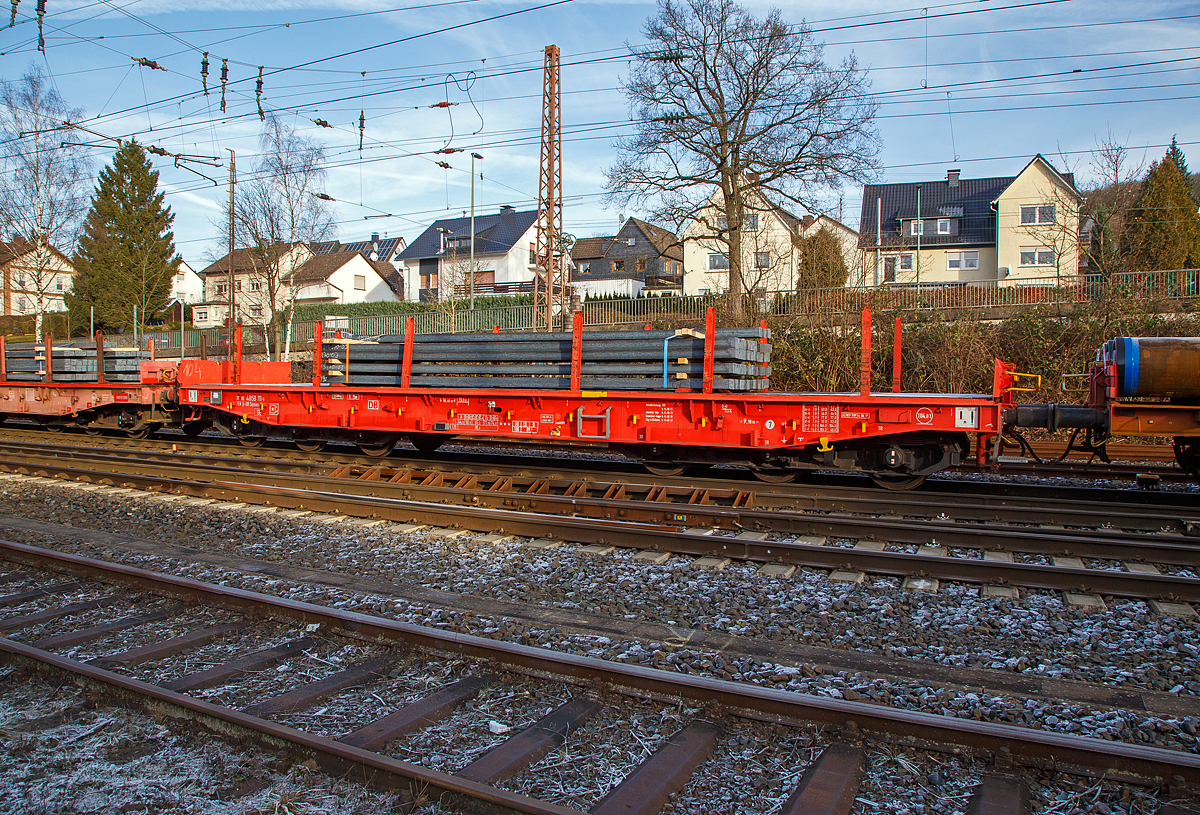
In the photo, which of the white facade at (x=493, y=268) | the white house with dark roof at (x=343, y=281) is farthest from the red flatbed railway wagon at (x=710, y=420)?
the white house with dark roof at (x=343, y=281)

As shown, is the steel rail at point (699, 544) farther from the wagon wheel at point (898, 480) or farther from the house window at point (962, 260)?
the house window at point (962, 260)

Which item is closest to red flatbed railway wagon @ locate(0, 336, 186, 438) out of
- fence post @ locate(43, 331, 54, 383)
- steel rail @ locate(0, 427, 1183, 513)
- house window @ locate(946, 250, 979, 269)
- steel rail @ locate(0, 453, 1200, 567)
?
Result: fence post @ locate(43, 331, 54, 383)

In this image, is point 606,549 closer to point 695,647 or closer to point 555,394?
point 695,647

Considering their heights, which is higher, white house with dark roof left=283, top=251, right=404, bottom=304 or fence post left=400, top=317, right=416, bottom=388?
white house with dark roof left=283, top=251, right=404, bottom=304

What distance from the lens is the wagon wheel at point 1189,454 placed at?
8945mm

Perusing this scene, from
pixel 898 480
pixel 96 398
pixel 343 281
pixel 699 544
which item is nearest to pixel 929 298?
pixel 898 480

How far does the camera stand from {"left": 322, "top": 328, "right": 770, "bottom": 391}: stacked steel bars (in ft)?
31.2

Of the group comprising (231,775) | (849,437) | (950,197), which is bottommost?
(231,775)

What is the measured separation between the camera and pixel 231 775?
329 centimetres

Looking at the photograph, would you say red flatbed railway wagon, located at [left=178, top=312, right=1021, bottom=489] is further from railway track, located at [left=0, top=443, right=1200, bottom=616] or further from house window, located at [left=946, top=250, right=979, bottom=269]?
house window, located at [left=946, top=250, right=979, bottom=269]

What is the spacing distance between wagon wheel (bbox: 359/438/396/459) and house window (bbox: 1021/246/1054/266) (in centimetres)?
4451

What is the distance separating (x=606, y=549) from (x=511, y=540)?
3.44 ft

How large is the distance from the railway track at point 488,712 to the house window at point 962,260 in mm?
53225

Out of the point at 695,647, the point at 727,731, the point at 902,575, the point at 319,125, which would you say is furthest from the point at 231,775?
the point at 319,125
